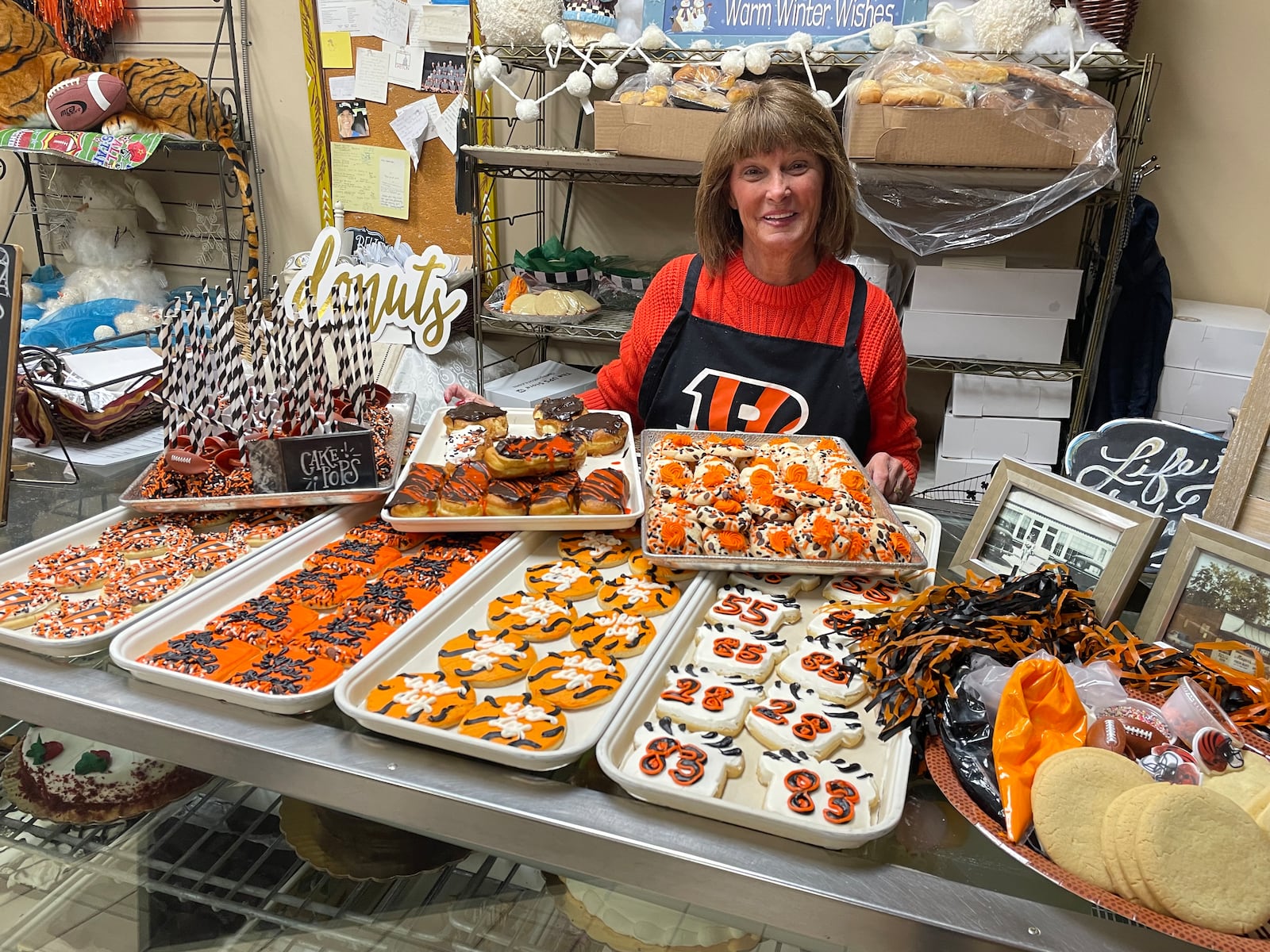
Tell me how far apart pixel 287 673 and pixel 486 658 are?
0.25 metres

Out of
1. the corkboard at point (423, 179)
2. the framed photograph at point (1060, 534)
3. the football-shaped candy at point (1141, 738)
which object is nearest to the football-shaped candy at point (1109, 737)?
the football-shaped candy at point (1141, 738)

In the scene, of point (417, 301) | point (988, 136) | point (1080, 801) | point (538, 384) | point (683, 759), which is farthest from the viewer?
point (538, 384)

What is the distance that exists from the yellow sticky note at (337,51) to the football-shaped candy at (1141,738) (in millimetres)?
4136

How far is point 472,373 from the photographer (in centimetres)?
377

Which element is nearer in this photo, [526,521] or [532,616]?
[532,616]

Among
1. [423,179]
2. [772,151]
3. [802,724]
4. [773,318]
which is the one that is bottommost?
[802,724]

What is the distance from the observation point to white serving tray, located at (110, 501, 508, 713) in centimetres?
105

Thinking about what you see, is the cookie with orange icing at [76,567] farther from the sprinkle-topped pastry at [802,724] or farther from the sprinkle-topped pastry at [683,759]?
the sprinkle-topped pastry at [802,724]

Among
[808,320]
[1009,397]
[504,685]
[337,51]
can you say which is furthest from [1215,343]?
[337,51]

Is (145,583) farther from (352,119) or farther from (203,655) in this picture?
(352,119)

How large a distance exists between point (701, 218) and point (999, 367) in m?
1.38

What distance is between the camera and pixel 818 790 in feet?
2.97

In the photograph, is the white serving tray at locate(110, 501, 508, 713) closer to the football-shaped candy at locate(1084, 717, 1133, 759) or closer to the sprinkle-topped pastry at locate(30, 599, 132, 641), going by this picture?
the sprinkle-topped pastry at locate(30, 599, 132, 641)

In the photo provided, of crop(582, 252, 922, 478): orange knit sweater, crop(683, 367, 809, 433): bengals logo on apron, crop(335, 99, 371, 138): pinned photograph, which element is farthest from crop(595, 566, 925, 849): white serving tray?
crop(335, 99, 371, 138): pinned photograph
